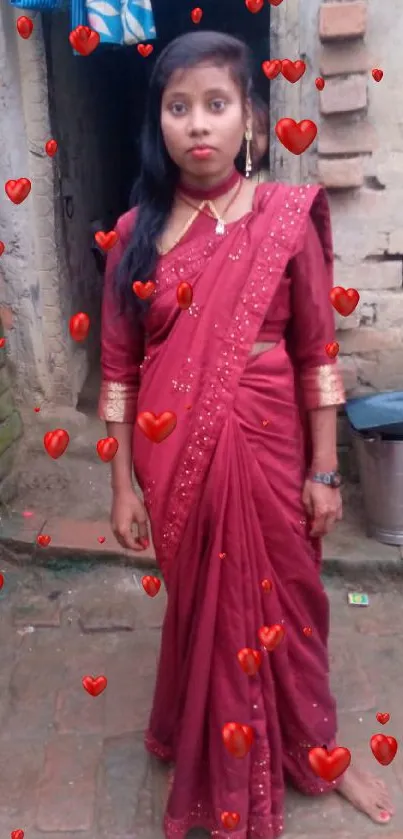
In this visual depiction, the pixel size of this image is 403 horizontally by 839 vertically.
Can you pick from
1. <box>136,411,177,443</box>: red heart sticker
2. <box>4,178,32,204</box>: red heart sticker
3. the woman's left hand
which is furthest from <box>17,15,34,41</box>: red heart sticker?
the woman's left hand

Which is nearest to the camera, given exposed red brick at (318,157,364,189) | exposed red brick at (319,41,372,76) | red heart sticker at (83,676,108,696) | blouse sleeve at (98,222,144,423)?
blouse sleeve at (98,222,144,423)

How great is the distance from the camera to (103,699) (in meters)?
2.48

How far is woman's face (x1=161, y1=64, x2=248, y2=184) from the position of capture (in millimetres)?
1544

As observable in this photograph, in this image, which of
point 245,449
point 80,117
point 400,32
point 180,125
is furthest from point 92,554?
point 80,117

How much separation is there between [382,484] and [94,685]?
1342mm

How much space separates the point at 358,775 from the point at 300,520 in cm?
79

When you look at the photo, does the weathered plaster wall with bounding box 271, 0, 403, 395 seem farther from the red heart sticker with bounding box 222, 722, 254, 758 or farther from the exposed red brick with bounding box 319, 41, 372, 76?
the red heart sticker with bounding box 222, 722, 254, 758

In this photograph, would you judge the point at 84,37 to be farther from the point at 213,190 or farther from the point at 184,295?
the point at 184,295

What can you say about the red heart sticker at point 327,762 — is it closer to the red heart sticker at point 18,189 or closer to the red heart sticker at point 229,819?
the red heart sticker at point 229,819

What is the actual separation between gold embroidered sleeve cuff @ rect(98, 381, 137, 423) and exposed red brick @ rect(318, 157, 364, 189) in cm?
156

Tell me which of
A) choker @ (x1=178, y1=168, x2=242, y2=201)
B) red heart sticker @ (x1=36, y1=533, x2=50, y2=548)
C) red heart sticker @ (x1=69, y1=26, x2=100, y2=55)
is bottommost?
red heart sticker @ (x1=36, y1=533, x2=50, y2=548)

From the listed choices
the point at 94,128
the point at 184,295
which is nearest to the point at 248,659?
the point at 184,295

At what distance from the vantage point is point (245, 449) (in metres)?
1.69

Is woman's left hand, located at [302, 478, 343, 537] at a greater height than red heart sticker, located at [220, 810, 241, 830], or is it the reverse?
woman's left hand, located at [302, 478, 343, 537]
